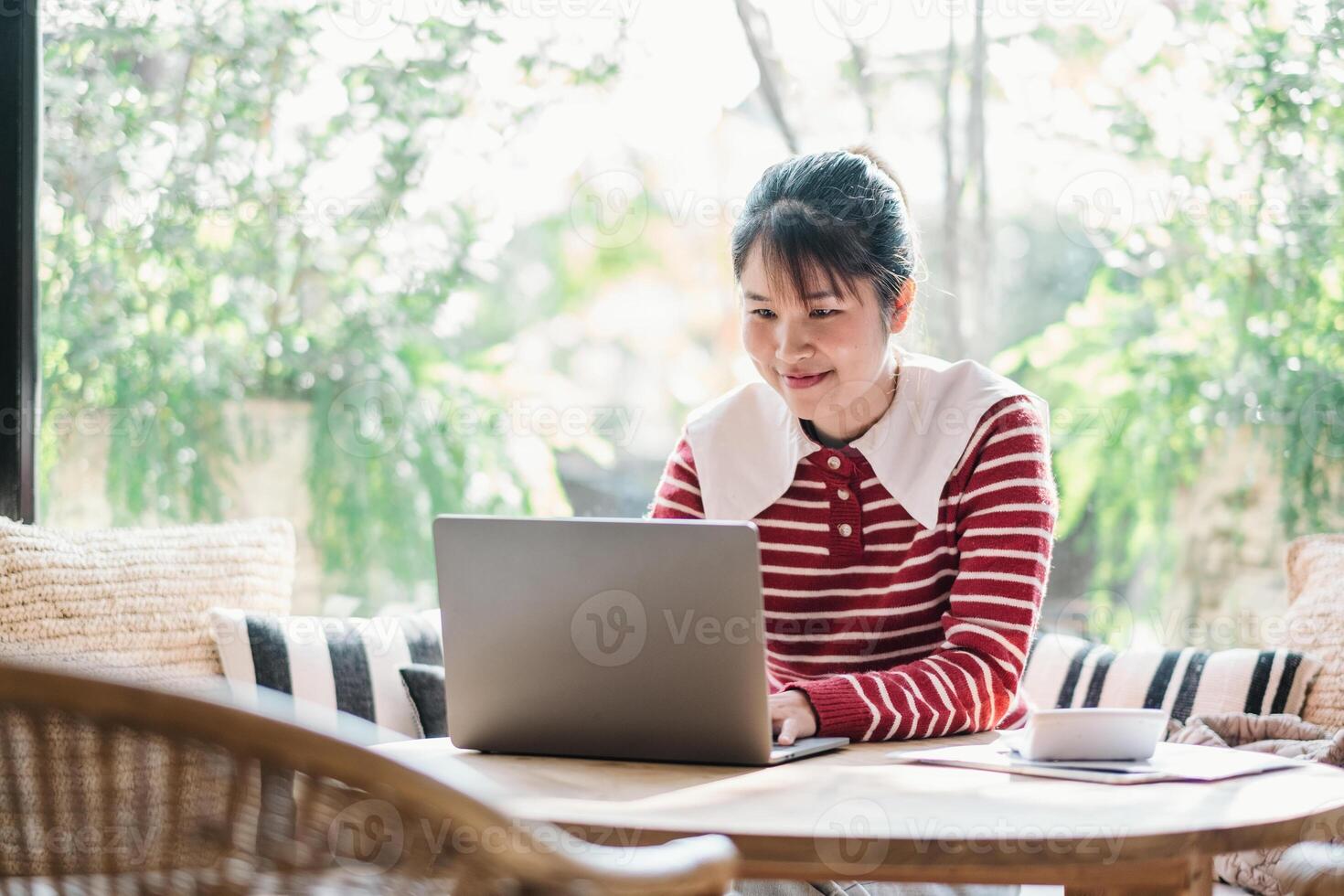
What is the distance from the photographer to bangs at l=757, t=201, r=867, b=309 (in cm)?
168

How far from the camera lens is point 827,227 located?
1684 mm

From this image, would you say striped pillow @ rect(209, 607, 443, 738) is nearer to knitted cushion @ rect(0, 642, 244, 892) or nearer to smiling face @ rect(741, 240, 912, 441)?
smiling face @ rect(741, 240, 912, 441)

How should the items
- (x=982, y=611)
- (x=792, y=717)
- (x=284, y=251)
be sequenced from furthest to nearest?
(x=284, y=251), (x=982, y=611), (x=792, y=717)

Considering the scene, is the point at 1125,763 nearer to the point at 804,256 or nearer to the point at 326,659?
the point at 804,256

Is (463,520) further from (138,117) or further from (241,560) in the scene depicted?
(138,117)

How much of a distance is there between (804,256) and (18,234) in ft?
5.25

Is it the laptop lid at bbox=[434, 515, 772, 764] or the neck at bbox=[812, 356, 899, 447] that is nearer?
the laptop lid at bbox=[434, 515, 772, 764]

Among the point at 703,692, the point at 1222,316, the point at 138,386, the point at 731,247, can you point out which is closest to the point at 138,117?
the point at 138,386

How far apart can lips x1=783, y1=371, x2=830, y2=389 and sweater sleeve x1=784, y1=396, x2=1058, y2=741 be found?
21 centimetres

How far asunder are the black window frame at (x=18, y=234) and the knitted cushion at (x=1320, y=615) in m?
2.24

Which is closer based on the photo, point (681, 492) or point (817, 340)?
point (817, 340)

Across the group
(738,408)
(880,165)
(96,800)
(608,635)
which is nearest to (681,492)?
(738,408)

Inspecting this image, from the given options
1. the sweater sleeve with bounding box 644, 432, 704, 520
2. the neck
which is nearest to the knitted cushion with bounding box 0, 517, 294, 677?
the sweater sleeve with bounding box 644, 432, 704, 520

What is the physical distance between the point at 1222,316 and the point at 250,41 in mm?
2240
